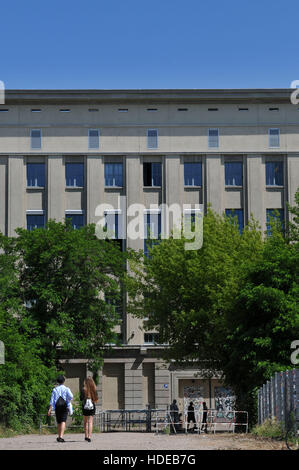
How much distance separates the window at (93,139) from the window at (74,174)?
4.98ft

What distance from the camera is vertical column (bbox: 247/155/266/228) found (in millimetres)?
63719

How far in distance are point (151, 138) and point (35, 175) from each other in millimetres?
8457

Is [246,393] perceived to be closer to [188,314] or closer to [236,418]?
[236,418]

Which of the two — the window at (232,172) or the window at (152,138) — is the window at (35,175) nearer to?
the window at (152,138)

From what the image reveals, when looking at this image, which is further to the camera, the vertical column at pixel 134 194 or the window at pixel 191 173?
the window at pixel 191 173

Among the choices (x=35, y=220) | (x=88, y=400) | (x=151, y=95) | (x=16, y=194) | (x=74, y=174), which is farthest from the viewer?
(x=74, y=174)

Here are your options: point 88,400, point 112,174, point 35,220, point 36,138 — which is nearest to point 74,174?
point 112,174

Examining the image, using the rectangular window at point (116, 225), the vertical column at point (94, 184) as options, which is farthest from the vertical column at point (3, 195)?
the rectangular window at point (116, 225)

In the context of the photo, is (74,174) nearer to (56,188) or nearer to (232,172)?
(56,188)

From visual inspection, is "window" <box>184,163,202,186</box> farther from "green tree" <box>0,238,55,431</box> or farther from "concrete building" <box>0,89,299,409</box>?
"green tree" <box>0,238,55,431</box>

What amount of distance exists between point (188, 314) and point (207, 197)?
20.6 meters

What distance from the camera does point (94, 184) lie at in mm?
63875

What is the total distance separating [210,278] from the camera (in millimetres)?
44125

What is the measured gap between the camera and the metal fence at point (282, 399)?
23.6m
